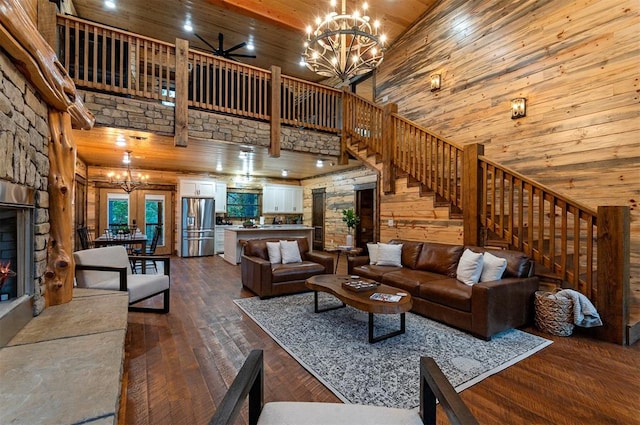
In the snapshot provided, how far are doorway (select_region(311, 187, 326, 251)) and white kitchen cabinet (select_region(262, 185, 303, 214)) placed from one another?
69 cm

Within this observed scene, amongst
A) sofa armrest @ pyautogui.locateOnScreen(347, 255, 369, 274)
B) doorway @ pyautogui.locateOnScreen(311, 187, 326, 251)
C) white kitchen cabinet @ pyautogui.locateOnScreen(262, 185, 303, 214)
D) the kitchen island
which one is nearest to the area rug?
sofa armrest @ pyautogui.locateOnScreen(347, 255, 369, 274)

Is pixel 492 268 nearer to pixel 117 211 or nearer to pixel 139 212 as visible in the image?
pixel 139 212

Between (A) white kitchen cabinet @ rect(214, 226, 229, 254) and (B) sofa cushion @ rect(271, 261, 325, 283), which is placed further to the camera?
(A) white kitchen cabinet @ rect(214, 226, 229, 254)

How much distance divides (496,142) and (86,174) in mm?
9018

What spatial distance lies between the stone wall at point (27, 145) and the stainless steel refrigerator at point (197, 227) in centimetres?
578

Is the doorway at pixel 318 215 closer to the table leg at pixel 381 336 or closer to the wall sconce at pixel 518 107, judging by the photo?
the wall sconce at pixel 518 107

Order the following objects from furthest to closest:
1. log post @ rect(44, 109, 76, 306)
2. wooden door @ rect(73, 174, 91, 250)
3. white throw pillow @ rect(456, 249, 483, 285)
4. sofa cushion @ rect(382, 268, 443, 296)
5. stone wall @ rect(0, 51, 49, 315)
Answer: wooden door @ rect(73, 174, 91, 250)
sofa cushion @ rect(382, 268, 443, 296)
white throw pillow @ rect(456, 249, 483, 285)
log post @ rect(44, 109, 76, 306)
stone wall @ rect(0, 51, 49, 315)

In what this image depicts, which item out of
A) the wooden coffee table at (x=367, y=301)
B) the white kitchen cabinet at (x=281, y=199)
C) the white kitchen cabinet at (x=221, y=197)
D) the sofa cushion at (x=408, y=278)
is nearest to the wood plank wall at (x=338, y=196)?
the white kitchen cabinet at (x=281, y=199)

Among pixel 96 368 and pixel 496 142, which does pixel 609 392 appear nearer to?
pixel 96 368

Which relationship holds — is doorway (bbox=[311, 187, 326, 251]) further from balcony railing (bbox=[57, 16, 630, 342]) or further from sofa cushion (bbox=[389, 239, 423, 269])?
sofa cushion (bbox=[389, 239, 423, 269])

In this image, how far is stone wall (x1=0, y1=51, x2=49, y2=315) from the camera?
1.76 meters

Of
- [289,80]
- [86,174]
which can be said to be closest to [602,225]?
[289,80]

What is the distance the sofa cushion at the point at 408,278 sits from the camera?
3.67m

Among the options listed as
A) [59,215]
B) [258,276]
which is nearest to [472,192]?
[258,276]
